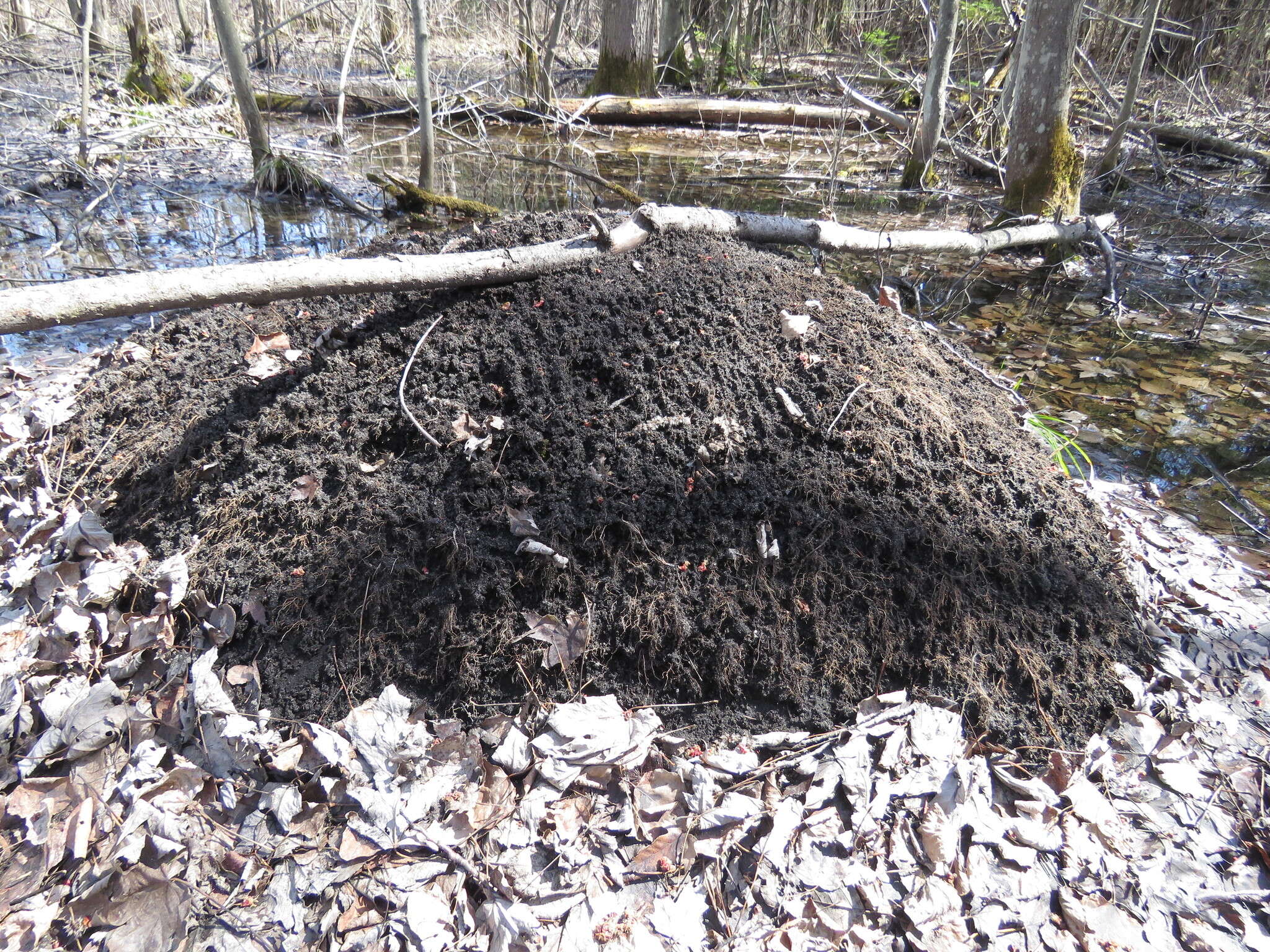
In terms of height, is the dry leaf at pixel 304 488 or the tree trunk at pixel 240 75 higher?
the tree trunk at pixel 240 75

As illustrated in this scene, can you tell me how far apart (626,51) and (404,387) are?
12725 millimetres

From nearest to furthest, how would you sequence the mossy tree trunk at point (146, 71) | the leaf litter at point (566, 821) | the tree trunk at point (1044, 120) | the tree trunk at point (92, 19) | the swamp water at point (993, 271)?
the leaf litter at point (566, 821), the swamp water at point (993, 271), the tree trunk at point (1044, 120), the tree trunk at point (92, 19), the mossy tree trunk at point (146, 71)

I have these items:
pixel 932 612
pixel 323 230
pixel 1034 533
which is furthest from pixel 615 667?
pixel 323 230

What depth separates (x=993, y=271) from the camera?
6648mm

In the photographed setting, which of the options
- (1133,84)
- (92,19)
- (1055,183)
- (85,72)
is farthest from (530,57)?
(1133,84)

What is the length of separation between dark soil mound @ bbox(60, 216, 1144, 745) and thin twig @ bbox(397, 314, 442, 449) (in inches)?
1.8

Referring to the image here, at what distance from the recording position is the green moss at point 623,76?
1298cm

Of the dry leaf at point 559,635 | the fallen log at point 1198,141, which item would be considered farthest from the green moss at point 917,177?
the dry leaf at point 559,635

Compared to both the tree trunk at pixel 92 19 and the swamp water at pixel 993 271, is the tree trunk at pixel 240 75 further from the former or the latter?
the tree trunk at pixel 92 19

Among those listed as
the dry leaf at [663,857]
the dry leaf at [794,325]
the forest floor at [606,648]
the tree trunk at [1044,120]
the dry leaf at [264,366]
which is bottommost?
the dry leaf at [663,857]

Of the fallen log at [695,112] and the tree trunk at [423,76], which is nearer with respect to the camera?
the tree trunk at [423,76]

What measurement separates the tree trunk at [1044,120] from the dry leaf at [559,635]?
682 cm

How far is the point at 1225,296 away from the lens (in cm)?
632

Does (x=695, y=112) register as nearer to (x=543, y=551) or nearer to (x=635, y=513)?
(x=635, y=513)
